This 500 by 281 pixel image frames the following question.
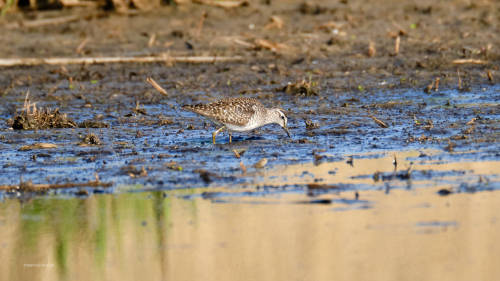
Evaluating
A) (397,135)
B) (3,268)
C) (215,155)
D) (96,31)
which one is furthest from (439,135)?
(96,31)

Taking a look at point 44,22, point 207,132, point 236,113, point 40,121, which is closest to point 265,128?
point 207,132

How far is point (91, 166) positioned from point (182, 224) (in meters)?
2.50

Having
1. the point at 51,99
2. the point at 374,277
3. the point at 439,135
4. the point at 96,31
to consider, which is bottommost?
the point at 374,277

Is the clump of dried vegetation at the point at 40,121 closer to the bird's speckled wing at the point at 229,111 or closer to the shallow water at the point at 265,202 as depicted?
the shallow water at the point at 265,202

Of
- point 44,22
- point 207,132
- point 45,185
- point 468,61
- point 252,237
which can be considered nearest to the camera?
point 252,237

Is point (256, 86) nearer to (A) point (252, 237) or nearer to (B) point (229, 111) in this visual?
(B) point (229, 111)

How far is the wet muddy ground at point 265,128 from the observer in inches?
314

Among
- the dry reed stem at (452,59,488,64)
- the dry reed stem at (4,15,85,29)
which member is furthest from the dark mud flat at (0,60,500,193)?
the dry reed stem at (4,15,85,29)

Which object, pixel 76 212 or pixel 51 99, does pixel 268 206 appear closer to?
pixel 76 212

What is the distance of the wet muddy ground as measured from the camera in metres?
7.98

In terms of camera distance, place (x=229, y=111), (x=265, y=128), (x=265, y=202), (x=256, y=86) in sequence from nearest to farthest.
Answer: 1. (x=265, y=202)
2. (x=229, y=111)
3. (x=265, y=128)
4. (x=256, y=86)

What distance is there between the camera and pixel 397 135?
11367 mm

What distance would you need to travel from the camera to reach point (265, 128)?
12656mm

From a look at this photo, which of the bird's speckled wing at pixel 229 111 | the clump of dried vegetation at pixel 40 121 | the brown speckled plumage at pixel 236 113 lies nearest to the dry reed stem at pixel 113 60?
the clump of dried vegetation at pixel 40 121
